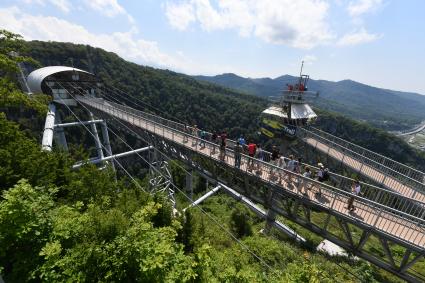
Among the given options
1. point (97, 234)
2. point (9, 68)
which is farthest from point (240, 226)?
point (9, 68)

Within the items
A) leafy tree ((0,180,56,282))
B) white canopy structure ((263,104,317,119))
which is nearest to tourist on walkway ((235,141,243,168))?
leafy tree ((0,180,56,282))

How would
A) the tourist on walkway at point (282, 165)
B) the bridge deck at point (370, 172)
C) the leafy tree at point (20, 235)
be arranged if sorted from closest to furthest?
the leafy tree at point (20, 235)
the tourist on walkway at point (282, 165)
the bridge deck at point (370, 172)

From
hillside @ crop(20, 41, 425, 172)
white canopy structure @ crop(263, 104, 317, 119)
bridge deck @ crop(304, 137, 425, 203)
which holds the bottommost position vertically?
hillside @ crop(20, 41, 425, 172)

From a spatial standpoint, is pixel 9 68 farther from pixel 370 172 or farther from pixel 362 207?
pixel 370 172

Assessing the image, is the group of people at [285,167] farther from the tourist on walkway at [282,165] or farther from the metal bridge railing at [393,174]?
the metal bridge railing at [393,174]

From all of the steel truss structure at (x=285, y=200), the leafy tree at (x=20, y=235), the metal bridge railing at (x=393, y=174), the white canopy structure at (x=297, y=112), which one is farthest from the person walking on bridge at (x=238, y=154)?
the white canopy structure at (x=297, y=112)

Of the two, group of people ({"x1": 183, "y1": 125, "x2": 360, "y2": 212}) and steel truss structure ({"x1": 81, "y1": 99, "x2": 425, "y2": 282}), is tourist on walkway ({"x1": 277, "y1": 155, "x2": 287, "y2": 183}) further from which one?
steel truss structure ({"x1": 81, "y1": 99, "x2": 425, "y2": 282})

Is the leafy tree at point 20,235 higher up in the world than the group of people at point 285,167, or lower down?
higher up

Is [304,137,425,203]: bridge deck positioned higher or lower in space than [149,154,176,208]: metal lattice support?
higher
